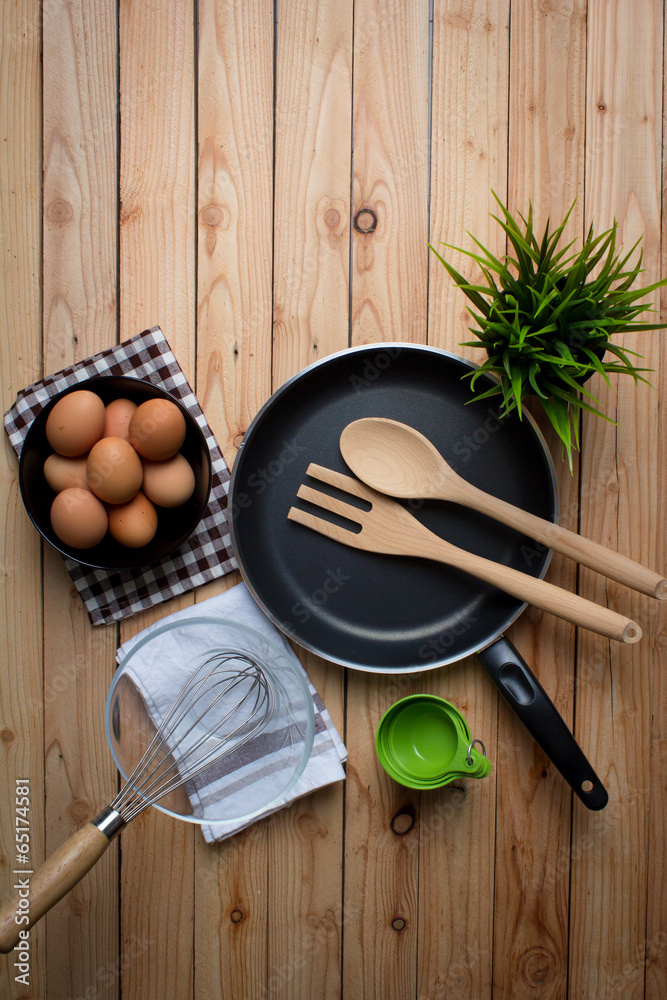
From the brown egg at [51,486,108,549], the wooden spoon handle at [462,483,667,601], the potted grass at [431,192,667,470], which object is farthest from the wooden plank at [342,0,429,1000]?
the brown egg at [51,486,108,549]

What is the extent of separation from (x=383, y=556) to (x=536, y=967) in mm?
480

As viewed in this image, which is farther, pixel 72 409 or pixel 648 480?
pixel 648 480

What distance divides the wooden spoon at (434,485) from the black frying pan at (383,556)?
3 cm

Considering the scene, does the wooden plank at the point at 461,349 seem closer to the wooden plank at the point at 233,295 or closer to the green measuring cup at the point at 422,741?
the green measuring cup at the point at 422,741

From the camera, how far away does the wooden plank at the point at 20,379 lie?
65 cm

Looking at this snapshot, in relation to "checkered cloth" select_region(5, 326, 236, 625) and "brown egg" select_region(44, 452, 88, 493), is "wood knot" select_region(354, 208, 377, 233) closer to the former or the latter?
"checkered cloth" select_region(5, 326, 236, 625)

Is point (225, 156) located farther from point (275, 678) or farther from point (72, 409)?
point (275, 678)

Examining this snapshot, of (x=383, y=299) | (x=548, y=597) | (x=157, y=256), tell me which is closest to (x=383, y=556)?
(x=548, y=597)

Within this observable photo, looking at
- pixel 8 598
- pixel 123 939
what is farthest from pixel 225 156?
pixel 123 939

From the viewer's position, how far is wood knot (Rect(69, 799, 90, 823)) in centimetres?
65

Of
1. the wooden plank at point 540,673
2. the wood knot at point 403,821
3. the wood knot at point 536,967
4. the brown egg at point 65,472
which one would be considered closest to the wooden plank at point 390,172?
the wooden plank at point 540,673

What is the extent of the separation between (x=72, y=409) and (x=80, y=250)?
203 millimetres

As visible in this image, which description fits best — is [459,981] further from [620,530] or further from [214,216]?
[214,216]

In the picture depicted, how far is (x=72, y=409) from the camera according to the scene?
1.88 feet
